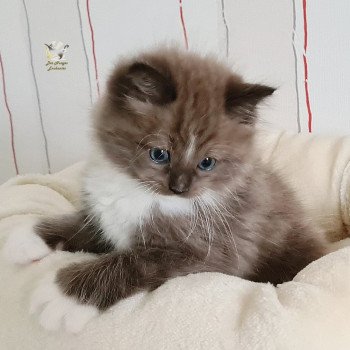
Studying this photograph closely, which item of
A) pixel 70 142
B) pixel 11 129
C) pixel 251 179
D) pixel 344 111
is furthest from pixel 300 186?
pixel 11 129

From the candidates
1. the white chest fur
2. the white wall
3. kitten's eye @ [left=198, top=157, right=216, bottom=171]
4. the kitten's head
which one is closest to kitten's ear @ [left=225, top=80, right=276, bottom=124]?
the kitten's head

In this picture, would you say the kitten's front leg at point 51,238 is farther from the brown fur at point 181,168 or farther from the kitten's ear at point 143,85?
the kitten's ear at point 143,85

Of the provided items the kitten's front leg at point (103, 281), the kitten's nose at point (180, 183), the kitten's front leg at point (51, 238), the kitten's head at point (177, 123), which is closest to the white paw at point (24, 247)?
the kitten's front leg at point (51, 238)

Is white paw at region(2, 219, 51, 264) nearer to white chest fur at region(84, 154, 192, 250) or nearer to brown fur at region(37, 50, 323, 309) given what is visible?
brown fur at region(37, 50, 323, 309)

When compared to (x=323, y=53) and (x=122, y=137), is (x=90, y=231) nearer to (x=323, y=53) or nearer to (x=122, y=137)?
(x=122, y=137)

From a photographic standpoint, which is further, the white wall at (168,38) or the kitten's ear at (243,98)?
the white wall at (168,38)
